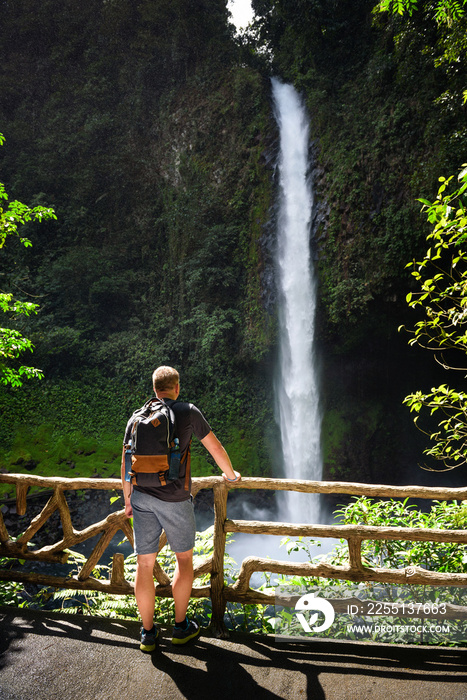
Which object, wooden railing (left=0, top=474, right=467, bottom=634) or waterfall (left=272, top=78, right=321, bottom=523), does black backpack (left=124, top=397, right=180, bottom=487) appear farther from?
waterfall (left=272, top=78, right=321, bottom=523)

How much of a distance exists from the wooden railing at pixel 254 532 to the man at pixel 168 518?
32cm

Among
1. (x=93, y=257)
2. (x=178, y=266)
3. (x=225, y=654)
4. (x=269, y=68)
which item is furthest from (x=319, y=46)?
(x=225, y=654)

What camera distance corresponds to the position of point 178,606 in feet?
8.00

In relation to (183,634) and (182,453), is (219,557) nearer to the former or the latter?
(183,634)

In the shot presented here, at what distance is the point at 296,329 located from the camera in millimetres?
11836

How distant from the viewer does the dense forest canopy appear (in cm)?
998

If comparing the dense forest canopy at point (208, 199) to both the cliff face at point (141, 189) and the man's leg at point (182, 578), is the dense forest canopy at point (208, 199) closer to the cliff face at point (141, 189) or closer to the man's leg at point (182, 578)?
the cliff face at point (141, 189)

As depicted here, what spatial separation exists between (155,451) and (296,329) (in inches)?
389

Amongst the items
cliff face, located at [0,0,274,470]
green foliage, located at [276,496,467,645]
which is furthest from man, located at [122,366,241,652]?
cliff face, located at [0,0,274,470]

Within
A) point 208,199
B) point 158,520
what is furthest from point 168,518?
point 208,199

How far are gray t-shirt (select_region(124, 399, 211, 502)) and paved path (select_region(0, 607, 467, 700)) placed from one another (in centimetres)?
95

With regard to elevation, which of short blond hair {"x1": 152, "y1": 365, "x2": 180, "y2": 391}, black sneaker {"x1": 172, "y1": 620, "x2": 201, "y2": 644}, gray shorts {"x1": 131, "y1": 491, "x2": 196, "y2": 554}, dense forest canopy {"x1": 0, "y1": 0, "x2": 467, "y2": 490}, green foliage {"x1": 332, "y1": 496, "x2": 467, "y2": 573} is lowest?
black sneaker {"x1": 172, "y1": 620, "x2": 201, "y2": 644}

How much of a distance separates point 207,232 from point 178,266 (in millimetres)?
1583

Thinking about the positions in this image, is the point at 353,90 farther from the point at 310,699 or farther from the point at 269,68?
the point at 310,699
